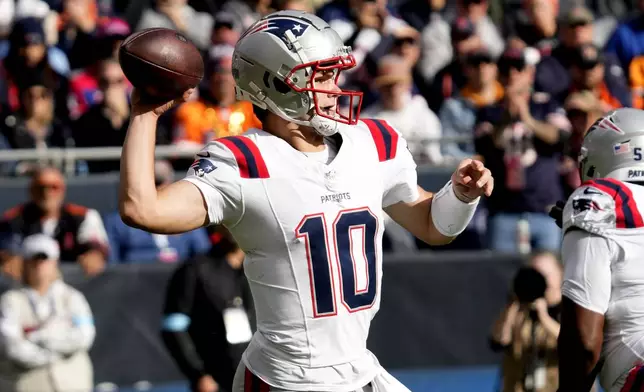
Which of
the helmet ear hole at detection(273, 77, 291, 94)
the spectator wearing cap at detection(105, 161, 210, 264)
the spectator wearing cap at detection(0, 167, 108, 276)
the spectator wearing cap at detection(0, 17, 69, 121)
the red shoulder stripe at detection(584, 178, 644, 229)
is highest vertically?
the spectator wearing cap at detection(0, 17, 69, 121)

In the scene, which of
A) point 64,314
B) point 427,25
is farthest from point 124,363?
point 427,25

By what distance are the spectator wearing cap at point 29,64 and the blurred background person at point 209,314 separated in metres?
2.98

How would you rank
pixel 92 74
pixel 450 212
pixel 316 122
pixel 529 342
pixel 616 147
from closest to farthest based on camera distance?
pixel 316 122 < pixel 450 212 < pixel 616 147 < pixel 529 342 < pixel 92 74

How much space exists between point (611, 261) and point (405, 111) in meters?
5.78

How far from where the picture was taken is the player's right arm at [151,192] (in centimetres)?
400

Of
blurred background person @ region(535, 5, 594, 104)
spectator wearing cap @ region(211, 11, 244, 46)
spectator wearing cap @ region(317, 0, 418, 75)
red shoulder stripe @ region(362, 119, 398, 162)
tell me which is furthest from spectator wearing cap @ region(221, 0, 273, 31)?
red shoulder stripe @ region(362, 119, 398, 162)

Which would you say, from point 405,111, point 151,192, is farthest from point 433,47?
point 151,192

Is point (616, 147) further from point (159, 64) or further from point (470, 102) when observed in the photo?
point (470, 102)

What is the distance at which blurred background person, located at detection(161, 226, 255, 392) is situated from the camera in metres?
7.68

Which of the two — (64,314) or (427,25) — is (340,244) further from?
(427,25)

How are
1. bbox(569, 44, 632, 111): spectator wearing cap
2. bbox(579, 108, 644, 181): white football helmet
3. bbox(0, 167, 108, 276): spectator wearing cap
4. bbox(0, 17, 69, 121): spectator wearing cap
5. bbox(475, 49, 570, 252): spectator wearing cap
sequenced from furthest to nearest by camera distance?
1. bbox(569, 44, 632, 111): spectator wearing cap
2. bbox(0, 17, 69, 121): spectator wearing cap
3. bbox(475, 49, 570, 252): spectator wearing cap
4. bbox(0, 167, 108, 276): spectator wearing cap
5. bbox(579, 108, 644, 181): white football helmet

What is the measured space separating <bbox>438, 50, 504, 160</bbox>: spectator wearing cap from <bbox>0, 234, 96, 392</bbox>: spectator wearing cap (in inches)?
141

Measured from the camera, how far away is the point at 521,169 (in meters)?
9.61

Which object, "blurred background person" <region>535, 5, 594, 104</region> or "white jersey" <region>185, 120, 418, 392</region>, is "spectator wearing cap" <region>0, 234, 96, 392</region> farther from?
"blurred background person" <region>535, 5, 594, 104</region>
